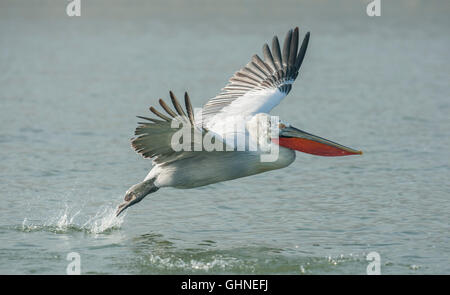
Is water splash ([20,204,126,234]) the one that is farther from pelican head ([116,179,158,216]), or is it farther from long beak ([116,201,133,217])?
pelican head ([116,179,158,216])

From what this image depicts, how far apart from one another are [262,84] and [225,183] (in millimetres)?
1232

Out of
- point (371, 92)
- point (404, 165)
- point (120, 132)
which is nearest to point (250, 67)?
point (404, 165)

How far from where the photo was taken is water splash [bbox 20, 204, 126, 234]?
716 cm

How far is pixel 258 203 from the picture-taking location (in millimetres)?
8039

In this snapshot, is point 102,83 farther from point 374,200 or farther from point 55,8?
point 55,8

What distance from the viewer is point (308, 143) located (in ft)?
23.1

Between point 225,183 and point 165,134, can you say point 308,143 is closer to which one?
point 165,134

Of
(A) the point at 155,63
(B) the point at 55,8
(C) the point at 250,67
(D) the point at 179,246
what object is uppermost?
(B) the point at 55,8

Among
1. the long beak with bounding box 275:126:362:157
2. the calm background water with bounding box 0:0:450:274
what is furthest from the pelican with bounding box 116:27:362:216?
the calm background water with bounding box 0:0:450:274

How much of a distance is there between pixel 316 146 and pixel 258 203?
1232 millimetres

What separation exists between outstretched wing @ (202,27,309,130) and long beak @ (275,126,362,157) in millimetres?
796

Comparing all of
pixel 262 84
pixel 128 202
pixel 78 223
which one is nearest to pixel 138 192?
pixel 128 202

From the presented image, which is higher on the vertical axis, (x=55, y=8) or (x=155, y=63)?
(x=55, y=8)

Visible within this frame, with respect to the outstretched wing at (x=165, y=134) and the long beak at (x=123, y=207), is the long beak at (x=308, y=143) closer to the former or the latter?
the outstretched wing at (x=165, y=134)
